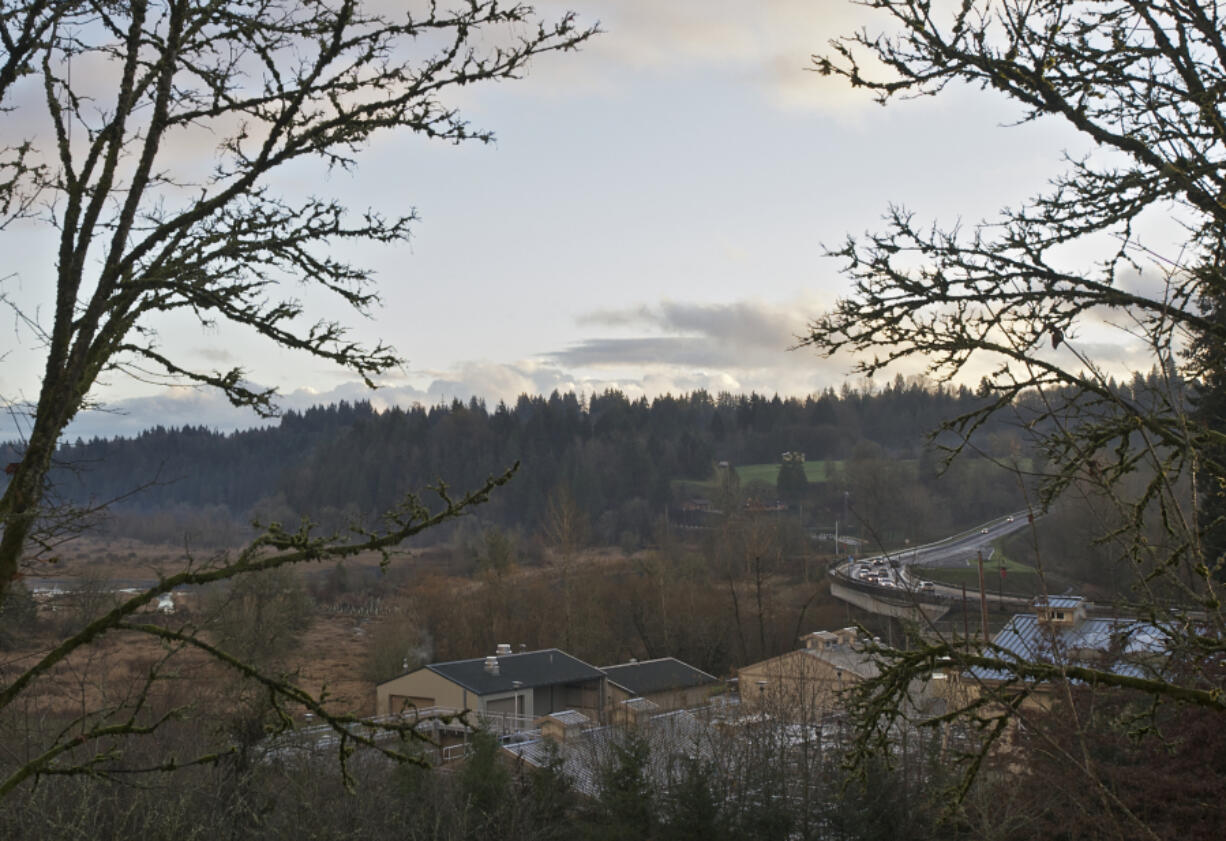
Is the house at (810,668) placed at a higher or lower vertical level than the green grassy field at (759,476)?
lower

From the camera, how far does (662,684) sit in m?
36.4

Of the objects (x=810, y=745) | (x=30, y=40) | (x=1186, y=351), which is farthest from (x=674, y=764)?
(x=30, y=40)

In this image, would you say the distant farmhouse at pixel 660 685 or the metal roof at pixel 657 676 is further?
the metal roof at pixel 657 676

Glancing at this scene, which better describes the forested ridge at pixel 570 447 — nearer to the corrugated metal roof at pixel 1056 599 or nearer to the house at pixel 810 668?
the house at pixel 810 668

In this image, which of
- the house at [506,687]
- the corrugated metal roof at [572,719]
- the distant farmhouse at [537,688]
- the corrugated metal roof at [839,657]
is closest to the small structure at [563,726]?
the corrugated metal roof at [572,719]

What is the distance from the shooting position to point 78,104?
4988 millimetres

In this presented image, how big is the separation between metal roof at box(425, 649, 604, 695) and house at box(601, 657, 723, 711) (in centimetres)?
118

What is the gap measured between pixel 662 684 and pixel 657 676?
129cm

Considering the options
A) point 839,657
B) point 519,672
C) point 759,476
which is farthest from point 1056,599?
point 759,476

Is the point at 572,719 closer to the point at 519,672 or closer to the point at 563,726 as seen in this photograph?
the point at 563,726

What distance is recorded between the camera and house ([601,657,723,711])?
34062mm

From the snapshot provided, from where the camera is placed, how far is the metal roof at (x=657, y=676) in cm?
3597

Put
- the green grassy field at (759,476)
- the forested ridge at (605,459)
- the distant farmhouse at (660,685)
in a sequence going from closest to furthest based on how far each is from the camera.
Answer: the distant farmhouse at (660,685) → the forested ridge at (605,459) → the green grassy field at (759,476)

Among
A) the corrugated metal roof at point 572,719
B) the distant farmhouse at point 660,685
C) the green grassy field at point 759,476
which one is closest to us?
the corrugated metal roof at point 572,719
